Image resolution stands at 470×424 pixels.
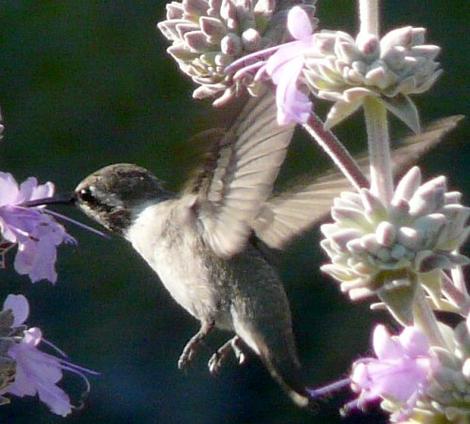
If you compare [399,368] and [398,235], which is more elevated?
[398,235]

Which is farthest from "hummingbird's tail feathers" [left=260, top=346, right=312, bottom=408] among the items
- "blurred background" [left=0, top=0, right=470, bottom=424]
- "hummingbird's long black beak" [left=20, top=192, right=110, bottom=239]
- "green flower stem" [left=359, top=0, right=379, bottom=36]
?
"blurred background" [left=0, top=0, right=470, bottom=424]

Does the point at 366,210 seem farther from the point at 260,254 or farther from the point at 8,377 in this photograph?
the point at 260,254

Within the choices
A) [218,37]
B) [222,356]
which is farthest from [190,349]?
[218,37]

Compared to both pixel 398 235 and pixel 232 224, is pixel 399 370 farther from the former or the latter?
pixel 232 224

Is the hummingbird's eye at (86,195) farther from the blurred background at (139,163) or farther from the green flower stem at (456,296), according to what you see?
the blurred background at (139,163)

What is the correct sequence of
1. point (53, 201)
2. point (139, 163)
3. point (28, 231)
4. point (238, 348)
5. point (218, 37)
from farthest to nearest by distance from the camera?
1. point (139, 163)
2. point (238, 348)
3. point (53, 201)
4. point (28, 231)
5. point (218, 37)

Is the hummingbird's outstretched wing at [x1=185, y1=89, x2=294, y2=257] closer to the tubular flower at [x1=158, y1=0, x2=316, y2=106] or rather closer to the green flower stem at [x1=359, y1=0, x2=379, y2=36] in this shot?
the tubular flower at [x1=158, y1=0, x2=316, y2=106]
